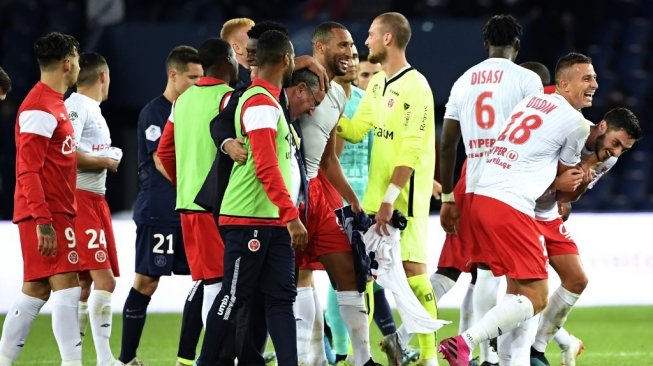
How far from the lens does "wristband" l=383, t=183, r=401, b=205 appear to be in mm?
7691

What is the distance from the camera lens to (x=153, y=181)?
869cm

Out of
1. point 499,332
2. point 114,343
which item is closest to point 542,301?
point 499,332

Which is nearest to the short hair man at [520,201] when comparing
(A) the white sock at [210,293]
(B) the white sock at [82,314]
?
(A) the white sock at [210,293]

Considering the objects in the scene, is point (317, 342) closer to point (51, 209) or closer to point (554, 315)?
point (554, 315)

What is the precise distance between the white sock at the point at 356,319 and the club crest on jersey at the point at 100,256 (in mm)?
1788

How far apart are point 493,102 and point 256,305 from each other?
209 centimetres

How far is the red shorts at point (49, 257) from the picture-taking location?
7176 millimetres

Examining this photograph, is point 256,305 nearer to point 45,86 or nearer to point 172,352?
point 45,86

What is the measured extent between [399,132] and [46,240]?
7.95ft

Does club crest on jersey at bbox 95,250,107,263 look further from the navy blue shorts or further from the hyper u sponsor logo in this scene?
the hyper u sponsor logo

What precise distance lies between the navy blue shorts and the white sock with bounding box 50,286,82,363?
Answer: 1.20m

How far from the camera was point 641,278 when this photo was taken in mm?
13297

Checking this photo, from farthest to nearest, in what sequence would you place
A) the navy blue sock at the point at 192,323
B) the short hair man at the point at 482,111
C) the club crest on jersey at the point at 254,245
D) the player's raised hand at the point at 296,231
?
the short hair man at the point at 482,111, the navy blue sock at the point at 192,323, the club crest on jersey at the point at 254,245, the player's raised hand at the point at 296,231

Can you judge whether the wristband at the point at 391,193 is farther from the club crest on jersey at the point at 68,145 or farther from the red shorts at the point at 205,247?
the club crest on jersey at the point at 68,145
